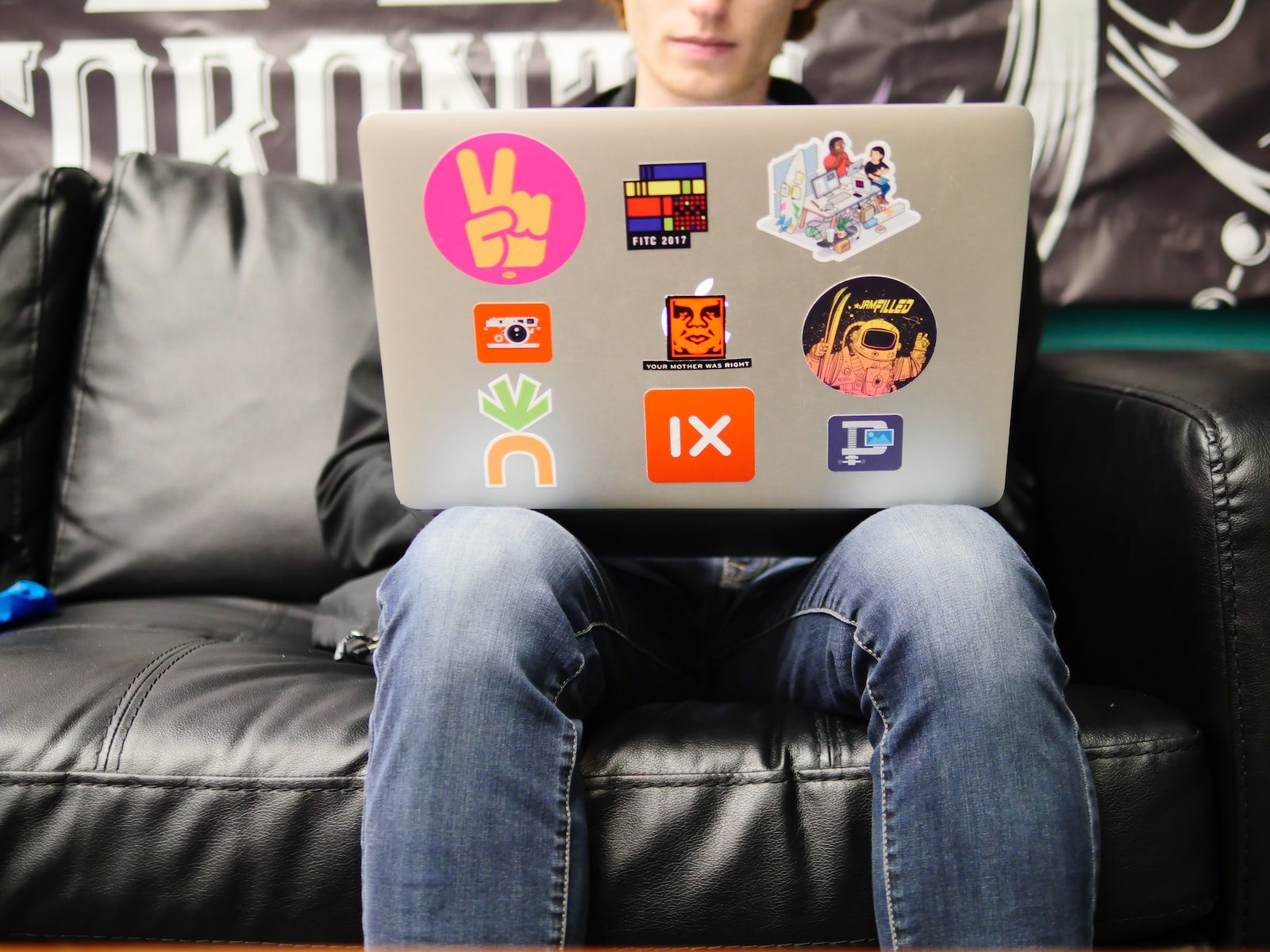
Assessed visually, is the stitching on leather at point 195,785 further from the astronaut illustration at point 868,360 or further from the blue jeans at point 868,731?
the astronaut illustration at point 868,360

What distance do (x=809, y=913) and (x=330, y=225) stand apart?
3.11 feet

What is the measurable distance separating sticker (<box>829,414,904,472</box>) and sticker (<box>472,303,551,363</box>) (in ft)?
0.59

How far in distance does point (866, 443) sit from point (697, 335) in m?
0.12

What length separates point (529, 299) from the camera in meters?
0.57

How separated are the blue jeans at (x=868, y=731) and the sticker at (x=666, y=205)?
0.20 m

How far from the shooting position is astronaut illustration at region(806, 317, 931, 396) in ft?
1.88

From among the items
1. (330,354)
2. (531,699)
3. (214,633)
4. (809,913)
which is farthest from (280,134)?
(809,913)

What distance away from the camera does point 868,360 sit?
22.7 inches

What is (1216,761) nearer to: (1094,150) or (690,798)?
(690,798)

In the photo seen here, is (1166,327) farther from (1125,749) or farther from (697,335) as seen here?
(697,335)

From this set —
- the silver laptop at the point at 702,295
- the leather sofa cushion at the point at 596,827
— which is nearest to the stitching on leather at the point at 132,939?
the leather sofa cushion at the point at 596,827

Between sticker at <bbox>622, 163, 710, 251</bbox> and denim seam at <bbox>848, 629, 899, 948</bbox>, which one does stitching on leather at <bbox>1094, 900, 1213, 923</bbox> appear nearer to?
denim seam at <bbox>848, 629, 899, 948</bbox>

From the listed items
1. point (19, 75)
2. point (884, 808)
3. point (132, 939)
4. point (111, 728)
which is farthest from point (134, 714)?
point (19, 75)

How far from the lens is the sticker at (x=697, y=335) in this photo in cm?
57
